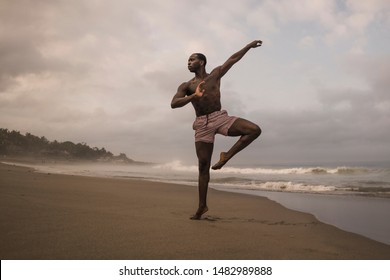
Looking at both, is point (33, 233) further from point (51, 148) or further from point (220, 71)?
point (51, 148)

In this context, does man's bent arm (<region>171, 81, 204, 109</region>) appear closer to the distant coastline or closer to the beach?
the beach

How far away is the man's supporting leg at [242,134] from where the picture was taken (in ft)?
14.6

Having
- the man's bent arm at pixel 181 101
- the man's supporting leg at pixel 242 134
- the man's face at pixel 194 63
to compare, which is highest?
the man's face at pixel 194 63

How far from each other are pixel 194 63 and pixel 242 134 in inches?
47.1

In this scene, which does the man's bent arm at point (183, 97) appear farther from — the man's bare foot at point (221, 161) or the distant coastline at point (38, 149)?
the distant coastline at point (38, 149)

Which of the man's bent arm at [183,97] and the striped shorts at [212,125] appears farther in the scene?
the striped shorts at [212,125]

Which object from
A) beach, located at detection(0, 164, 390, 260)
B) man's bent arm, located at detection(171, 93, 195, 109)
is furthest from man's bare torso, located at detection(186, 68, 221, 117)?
beach, located at detection(0, 164, 390, 260)

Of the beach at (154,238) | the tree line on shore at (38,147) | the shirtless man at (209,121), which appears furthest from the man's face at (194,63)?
the tree line on shore at (38,147)

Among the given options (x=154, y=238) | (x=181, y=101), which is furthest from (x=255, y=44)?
(x=154, y=238)

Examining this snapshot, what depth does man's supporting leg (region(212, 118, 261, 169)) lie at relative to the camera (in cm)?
446

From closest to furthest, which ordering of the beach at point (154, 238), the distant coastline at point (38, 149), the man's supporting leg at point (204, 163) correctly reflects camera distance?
the beach at point (154, 238) → the man's supporting leg at point (204, 163) → the distant coastline at point (38, 149)
